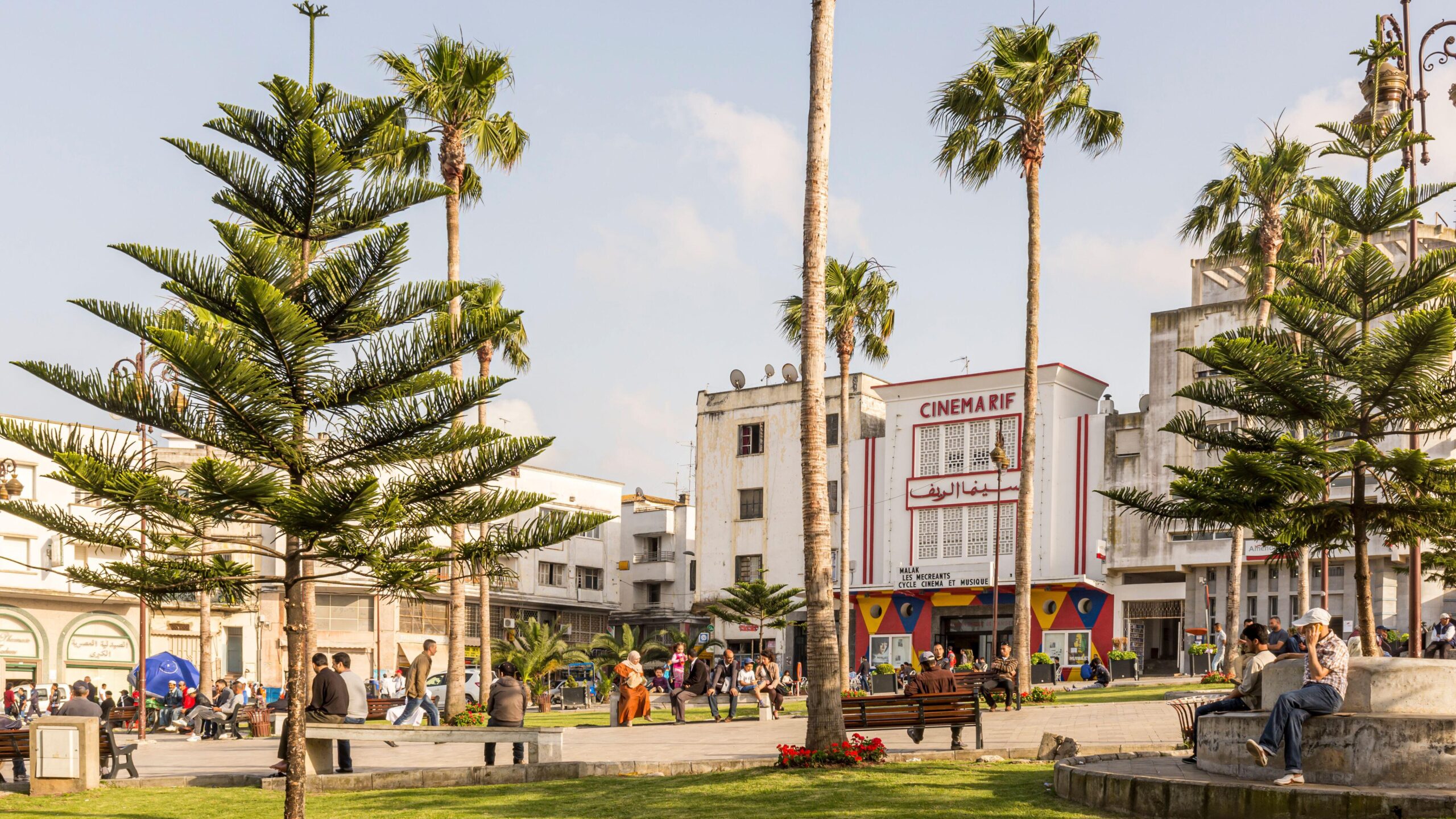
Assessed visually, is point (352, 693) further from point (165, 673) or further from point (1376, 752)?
point (165, 673)

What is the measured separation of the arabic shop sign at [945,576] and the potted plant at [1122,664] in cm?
943

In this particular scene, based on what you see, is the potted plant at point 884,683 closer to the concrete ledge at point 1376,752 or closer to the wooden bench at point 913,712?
the wooden bench at point 913,712

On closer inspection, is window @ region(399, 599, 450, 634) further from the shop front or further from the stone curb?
the stone curb

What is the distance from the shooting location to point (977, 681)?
2680cm

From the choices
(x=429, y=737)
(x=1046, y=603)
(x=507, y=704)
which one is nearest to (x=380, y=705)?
(x=507, y=704)

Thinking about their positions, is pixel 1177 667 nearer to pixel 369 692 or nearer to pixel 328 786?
pixel 369 692

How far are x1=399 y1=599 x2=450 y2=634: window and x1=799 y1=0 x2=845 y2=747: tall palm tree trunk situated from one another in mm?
45888

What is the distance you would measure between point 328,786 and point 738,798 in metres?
4.61

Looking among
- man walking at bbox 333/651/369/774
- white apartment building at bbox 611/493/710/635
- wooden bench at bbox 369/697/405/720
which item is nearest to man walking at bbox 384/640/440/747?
man walking at bbox 333/651/369/774

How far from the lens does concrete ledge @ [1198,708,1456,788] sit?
1025 cm

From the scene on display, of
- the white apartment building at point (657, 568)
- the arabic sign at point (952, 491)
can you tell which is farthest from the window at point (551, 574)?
the arabic sign at point (952, 491)

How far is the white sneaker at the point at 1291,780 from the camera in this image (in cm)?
1012

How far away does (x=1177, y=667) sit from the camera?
1750 inches

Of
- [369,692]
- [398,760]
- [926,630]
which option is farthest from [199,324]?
[926,630]
